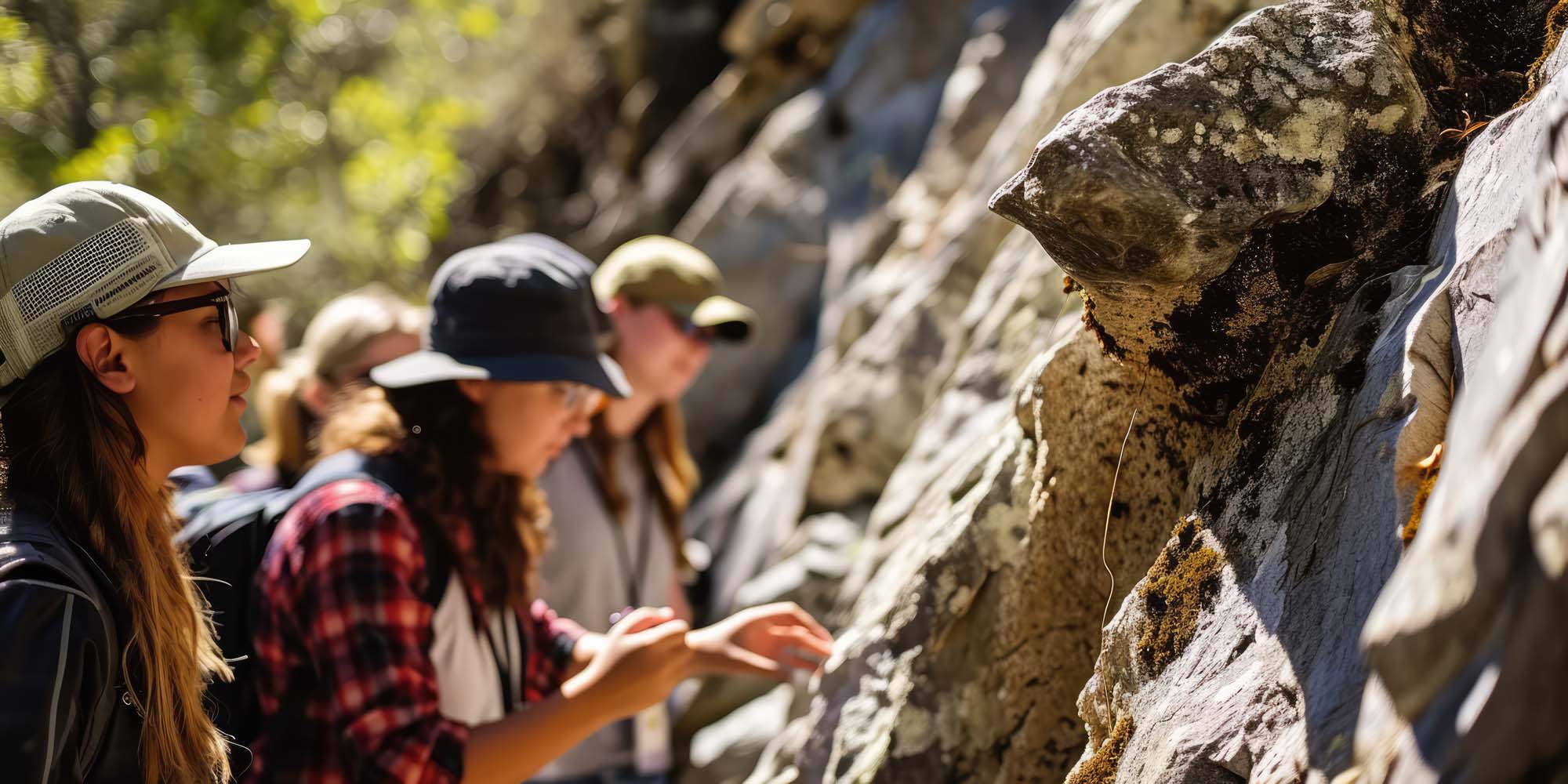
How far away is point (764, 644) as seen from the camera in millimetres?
3338

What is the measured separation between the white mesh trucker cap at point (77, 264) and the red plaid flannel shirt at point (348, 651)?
2.31ft

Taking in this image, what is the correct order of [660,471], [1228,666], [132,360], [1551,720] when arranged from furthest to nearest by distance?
[660,471], [132,360], [1228,666], [1551,720]

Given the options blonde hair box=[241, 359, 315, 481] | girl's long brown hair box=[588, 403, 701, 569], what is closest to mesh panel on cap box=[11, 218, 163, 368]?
blonde hair box=[241, 359, 315, 481]

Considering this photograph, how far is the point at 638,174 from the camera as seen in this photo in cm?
1573

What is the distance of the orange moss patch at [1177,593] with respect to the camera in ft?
7.41

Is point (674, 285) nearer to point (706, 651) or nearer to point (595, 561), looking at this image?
point (595, 561)

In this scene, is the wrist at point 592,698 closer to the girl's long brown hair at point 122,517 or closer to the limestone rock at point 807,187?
the girl's long brown hair at point 122,517

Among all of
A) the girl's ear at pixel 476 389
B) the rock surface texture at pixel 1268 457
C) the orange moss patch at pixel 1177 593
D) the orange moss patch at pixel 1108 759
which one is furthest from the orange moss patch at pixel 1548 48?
the girl's ear at pixel 476 389

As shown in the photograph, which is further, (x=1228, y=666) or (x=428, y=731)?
(x=428, y=731)

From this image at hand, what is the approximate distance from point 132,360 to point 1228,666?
2327 millimetres

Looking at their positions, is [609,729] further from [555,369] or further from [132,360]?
[132,360]

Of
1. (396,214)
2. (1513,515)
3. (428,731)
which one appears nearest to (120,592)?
(428,731)

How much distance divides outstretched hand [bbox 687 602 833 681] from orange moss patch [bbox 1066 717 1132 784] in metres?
1.11

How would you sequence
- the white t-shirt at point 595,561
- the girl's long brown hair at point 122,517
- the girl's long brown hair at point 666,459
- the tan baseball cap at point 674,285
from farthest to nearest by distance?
the tan baseball cap at point 674,285 < the girl's long brown hair at point 666,459 < the white t-shirt at point 595,561 < the girl's long brown hair at point 122,517
